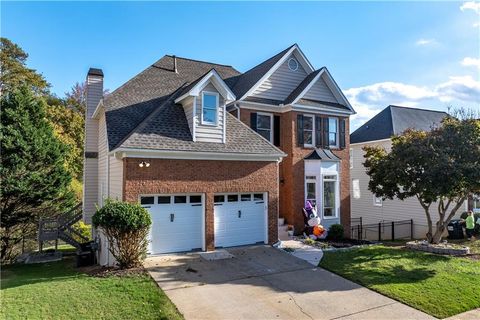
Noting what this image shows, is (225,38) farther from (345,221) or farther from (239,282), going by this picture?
(345,221)

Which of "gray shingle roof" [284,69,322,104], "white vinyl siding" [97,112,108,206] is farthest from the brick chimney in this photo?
"gray shingle roof" [284,69,322,104]

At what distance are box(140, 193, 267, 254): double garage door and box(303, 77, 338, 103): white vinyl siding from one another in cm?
731

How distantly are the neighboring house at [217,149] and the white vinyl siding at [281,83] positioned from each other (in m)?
0.06

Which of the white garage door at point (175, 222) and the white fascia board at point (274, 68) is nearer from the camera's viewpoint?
the white garage door at point (175, 222)

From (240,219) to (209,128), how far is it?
3.96 metres

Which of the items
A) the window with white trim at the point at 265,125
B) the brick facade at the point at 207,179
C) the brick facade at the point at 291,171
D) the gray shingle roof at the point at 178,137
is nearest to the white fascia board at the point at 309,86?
the brick facade at the point at 291,171

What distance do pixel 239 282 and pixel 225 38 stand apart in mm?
10417

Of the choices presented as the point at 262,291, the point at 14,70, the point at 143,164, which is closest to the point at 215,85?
the point at 143,164

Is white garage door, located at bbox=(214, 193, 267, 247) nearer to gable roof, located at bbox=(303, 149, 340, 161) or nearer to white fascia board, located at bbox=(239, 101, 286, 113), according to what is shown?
gable roof, located at bbox=(303, 149, 340, 161)

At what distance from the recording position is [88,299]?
25.3ft

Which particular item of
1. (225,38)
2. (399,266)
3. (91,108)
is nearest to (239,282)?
(399,266)

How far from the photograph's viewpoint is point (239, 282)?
30.4 feet

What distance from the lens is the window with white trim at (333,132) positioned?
1869 cm

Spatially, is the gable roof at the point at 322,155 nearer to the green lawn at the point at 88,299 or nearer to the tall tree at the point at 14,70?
the green lawn at the point at 88,299
